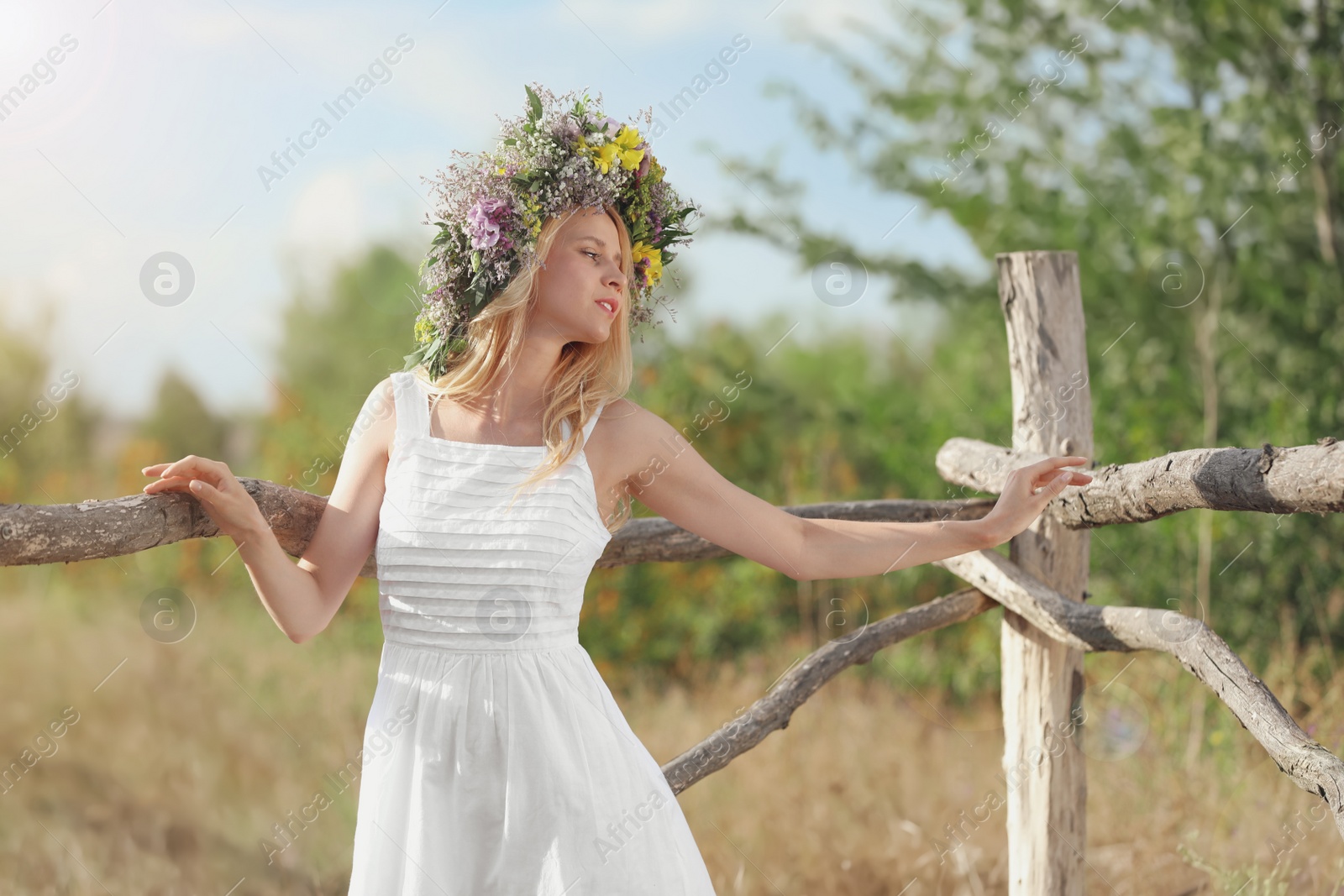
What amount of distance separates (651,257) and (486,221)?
14.8 inches

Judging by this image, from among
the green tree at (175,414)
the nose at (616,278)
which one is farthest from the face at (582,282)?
the green tree at (175,414)


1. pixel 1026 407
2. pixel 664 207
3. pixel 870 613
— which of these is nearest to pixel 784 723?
pixel 1026 407

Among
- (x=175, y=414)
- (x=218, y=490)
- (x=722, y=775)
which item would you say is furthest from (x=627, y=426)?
(x=175, y=414)

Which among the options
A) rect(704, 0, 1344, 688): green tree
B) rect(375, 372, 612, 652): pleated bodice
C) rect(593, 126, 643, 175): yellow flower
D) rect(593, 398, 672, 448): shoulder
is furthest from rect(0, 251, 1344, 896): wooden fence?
rect(704, 0, 1344, 688): green tree

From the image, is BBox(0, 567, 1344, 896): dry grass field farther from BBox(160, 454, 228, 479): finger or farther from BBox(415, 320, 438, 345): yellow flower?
BBox(160, 454, 228, 479): finger

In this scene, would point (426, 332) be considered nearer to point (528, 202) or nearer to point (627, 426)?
point (528, 202)

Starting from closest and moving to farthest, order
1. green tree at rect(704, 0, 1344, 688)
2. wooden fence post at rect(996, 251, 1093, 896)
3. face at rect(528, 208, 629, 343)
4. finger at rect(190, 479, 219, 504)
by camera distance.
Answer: finger at rect(190, 479, 219, 504)
face at rect(528, 208, 629, 343)
wooden fence post at rect(996, 251, 1093, 896)
green tree at rect(704, 0, 1344, 688)

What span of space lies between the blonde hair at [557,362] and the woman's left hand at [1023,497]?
0.76 meters

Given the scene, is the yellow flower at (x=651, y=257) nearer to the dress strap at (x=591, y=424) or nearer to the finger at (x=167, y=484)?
the dress strap at (x=591, y=424)

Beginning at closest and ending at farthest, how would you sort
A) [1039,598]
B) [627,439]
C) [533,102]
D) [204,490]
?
[204,490]
[627,439]
[533,102]
[1039,598]

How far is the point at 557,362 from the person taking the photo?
7.63 ft

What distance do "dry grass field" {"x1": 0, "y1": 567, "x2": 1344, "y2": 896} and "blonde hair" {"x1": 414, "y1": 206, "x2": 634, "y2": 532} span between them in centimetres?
211

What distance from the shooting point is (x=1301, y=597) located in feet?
17.5

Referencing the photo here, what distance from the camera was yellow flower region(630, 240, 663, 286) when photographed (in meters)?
2.42
